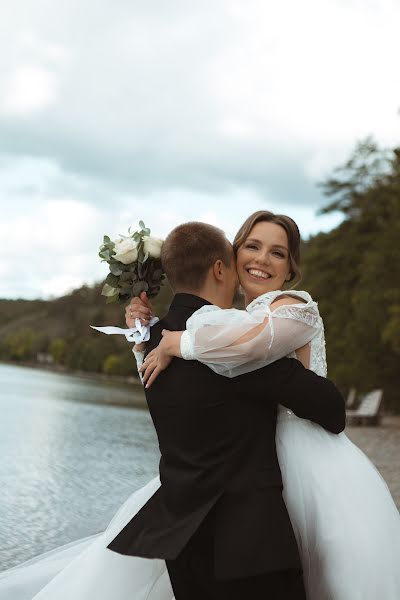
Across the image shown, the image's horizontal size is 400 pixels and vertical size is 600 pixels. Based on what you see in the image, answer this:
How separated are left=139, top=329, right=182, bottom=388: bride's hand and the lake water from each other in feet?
11.8

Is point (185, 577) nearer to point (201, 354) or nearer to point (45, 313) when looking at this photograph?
point (201, 354)

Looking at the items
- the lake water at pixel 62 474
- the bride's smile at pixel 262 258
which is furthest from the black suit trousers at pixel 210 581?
the lake water at pixel 62 474

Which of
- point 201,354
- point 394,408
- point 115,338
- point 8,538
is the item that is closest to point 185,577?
point 201,354

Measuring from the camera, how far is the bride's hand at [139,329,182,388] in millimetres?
3357

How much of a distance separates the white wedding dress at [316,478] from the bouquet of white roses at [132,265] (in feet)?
1.60

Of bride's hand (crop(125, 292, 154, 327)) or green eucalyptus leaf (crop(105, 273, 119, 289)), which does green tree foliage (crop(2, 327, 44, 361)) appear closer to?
green eucalyptus leaf (crop(105, 273, 119, 289))

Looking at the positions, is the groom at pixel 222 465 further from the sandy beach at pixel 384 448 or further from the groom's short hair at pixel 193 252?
the sandy beach at pixel 384 448

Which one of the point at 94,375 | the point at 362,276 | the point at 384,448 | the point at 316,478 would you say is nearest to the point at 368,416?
the point at 384,448

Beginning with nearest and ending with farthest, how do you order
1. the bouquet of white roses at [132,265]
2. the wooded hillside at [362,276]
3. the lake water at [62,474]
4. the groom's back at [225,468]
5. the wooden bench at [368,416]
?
the groom's back at [225,468]
the bouquet of white roses at [132,265]
the lake water at [62,474]
the wooden bench at [368,416]
the wooded hillside at [362,276]

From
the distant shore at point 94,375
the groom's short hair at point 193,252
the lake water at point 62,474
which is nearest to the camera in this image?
→ the groom's short hair at point 193,252

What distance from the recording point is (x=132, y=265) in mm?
3898

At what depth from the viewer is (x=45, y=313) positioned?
199000 millimetres

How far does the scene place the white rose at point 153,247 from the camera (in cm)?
377

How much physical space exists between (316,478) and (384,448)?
16588 millimetres
